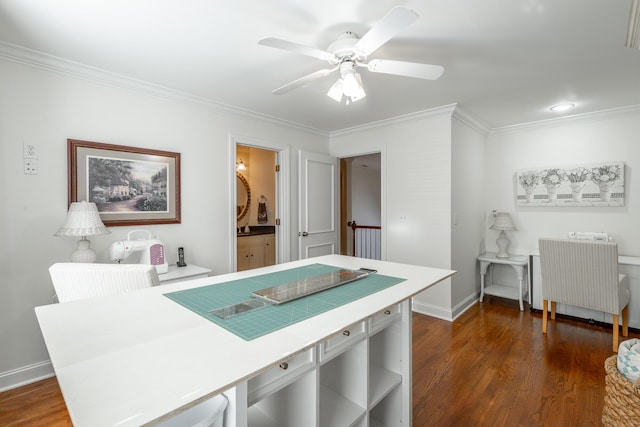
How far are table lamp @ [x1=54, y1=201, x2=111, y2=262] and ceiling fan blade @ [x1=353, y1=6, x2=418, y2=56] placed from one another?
211 cm

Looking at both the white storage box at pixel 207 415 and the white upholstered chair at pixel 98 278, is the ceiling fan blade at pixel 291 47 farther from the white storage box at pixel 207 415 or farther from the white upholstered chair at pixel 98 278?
the white storage box at pixel 207 415

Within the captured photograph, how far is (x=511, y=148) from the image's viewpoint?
4.02 metres

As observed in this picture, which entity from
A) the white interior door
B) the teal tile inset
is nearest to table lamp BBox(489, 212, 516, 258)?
the white interior door

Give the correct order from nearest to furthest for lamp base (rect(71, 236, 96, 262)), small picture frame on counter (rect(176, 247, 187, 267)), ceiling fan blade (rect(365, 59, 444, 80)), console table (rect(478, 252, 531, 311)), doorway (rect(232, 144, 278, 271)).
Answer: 1. ceiling fan blade (rect(365, 59, 444, 80))
2. lamp base (rect(71, 236, 96, 262))
3. small picture frame on counter (rect(176, 247, 187, 267))
4. console table (rect(478, 252, 531, 311))
5. doorway (rect(232, 144, 278, 271))

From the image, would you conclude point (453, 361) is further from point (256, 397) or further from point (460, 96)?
point (460, 96)

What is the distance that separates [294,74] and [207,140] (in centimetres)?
120

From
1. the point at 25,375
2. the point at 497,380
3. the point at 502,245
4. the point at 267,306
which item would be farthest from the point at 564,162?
the point at 25,375

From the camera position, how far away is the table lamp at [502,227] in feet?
12.6

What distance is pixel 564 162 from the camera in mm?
3648

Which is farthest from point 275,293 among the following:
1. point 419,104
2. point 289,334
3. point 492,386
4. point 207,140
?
point 419,104

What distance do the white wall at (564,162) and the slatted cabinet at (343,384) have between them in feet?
10.6

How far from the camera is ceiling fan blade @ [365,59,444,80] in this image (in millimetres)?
1722

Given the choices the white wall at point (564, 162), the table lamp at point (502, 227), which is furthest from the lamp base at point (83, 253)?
the white wall at point (564, 162)

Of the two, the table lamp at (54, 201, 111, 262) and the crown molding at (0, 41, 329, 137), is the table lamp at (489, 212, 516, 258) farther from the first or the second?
the table lamp at (54, 201, 111, 262)
